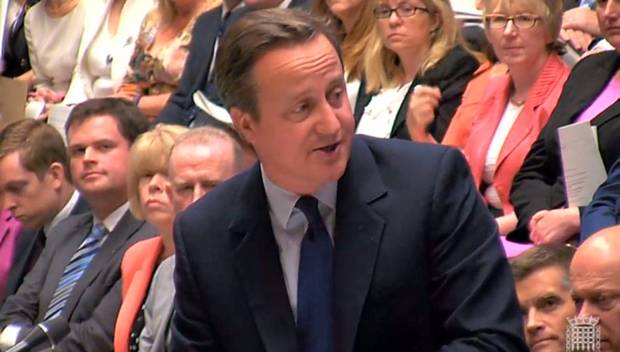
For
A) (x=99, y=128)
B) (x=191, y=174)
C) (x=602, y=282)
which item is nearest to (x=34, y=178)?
(x=99, y=128)

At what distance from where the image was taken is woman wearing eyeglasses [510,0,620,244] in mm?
4500

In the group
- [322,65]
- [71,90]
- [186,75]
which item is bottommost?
[71,90]

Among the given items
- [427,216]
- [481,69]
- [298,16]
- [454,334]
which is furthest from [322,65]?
[481,69]

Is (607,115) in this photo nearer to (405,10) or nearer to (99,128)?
(405,10)

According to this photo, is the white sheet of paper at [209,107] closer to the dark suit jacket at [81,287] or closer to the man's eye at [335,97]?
the dark suit jacket at [81,287]

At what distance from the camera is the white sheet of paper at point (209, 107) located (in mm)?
5953

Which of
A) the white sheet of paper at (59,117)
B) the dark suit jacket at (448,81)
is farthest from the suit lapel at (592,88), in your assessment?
the white sheet of paper at (59,117)

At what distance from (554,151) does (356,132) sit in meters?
0.93

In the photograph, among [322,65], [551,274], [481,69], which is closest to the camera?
[322,65]

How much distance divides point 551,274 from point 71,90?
4.07 metres

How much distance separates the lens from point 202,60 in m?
6.35

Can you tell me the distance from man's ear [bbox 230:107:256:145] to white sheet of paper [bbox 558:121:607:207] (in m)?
1.76

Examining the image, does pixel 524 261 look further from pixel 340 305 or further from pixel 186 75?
pixel 186 75

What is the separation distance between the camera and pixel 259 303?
2.87 meters
